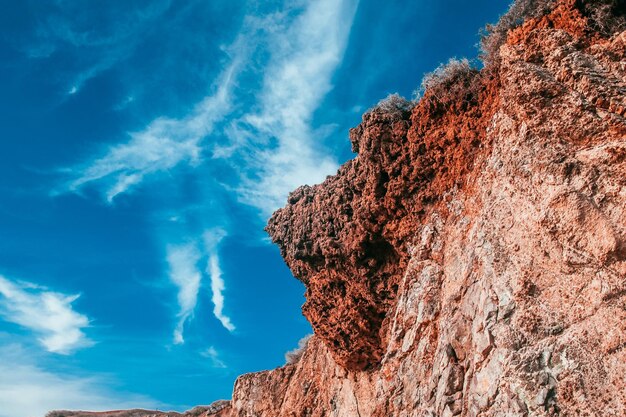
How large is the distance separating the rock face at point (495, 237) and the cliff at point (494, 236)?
0.10 ft

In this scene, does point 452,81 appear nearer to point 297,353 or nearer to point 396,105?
point 396,105

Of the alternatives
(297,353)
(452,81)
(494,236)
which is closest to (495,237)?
(494,236)

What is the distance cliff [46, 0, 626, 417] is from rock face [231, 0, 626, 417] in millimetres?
30

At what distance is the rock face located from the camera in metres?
7.36

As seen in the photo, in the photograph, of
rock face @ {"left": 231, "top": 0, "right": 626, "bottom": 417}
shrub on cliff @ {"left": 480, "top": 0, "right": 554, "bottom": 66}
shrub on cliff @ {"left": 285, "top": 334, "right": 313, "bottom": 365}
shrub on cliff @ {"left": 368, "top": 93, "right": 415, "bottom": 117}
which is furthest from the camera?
shrub on cliff @ {"left": 285, "top": 334, "right": 313, "bottom": 365}

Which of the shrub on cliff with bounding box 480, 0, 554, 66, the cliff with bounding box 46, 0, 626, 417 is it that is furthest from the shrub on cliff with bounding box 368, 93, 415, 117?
the shrub on cliff with bounding box 480, 0, 554, 66

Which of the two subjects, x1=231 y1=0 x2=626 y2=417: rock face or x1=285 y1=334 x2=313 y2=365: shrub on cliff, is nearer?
x1=231 y1=0 x2=626 y2=417: rock face

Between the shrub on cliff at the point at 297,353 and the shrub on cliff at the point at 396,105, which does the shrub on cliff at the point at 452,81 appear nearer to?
the shrub on cliff at the point at 396,105

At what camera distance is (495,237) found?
9.29m

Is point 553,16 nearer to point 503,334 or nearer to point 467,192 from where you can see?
point 467,192

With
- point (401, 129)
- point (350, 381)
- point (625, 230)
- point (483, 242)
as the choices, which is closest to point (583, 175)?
point (625, 230)

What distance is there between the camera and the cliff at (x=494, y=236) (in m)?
7.37

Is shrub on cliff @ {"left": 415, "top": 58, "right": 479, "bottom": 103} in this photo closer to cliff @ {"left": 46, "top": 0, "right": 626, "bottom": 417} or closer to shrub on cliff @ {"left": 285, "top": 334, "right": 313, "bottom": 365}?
cliff @ {"left": 46, "top": 0, "right": 626, "bottom": 417}

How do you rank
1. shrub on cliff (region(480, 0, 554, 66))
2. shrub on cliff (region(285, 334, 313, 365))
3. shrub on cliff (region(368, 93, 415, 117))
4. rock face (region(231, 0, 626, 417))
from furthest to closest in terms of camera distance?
1. shrub on cliff (region(285, 334, 313, 365))
2. shrub on cliff (region(368, 93, 415, 117))
3. shrub on cliff (region(480, 0, 554, 66))
4. rock face (region(231, 0, 626, 417))
